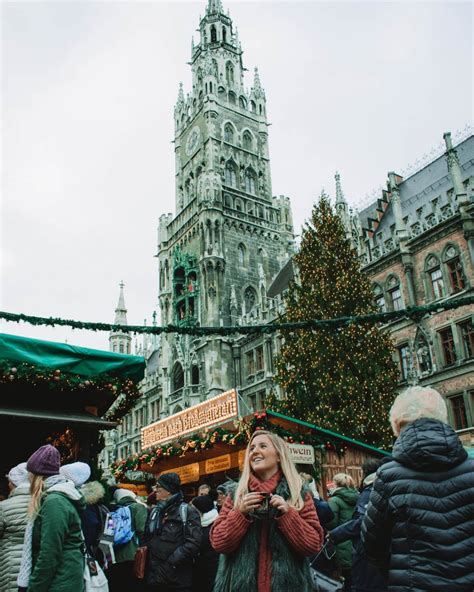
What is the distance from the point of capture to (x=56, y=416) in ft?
25.5

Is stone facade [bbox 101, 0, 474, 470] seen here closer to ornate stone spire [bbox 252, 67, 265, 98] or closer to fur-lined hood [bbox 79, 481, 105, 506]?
ornate stone spire [bbox 252, 67, 265, 98]

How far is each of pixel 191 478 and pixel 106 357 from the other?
7.64 metres

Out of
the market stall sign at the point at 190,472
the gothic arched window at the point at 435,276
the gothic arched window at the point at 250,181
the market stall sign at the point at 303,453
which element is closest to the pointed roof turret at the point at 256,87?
the gothic arched window at the point at 250,181

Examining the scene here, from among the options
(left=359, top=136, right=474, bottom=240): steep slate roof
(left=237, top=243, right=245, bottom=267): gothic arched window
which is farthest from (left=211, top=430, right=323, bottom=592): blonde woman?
(left=237, top=243, right=245, bottom=267): gothic arched window

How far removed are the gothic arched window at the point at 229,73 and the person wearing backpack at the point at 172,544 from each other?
4687 centimetres

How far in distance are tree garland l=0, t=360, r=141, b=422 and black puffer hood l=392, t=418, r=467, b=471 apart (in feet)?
19.1

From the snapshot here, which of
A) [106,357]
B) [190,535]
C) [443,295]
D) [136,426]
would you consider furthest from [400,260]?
[136,426]

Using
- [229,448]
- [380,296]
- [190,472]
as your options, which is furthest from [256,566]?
[380,296]

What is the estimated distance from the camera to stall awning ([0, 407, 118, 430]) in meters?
7.51

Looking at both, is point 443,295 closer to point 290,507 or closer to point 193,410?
point 193,410

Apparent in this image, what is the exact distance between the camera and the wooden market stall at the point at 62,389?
761cm

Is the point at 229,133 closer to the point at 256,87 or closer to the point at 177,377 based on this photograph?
the point at 256,87

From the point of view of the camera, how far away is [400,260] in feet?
86.9

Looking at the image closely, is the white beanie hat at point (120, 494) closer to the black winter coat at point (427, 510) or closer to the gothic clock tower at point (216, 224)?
the black winter coat at point (427, 510)
